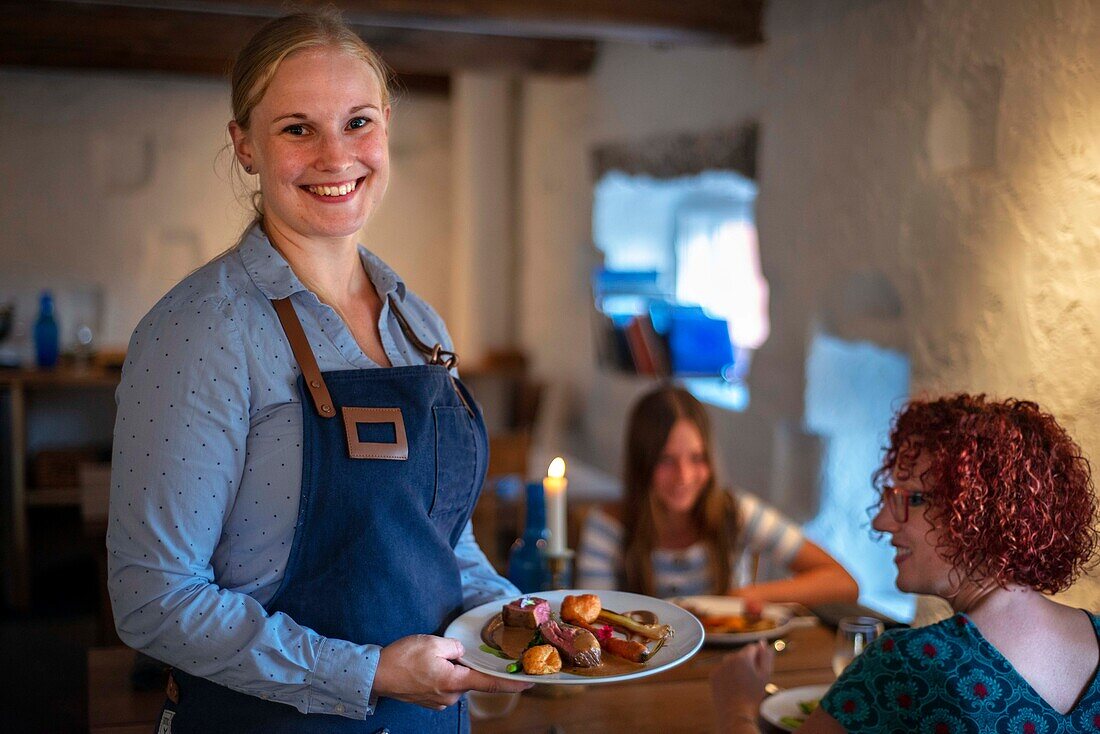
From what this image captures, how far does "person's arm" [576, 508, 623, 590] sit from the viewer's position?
243 centimetres

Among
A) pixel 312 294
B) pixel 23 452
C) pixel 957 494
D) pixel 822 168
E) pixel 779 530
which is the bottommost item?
pixel 23 452

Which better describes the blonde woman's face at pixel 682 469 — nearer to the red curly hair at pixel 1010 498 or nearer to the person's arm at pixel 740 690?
the person's arm at pixel 740 690

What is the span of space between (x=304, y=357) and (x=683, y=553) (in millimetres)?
1454

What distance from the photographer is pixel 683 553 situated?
2459 mm

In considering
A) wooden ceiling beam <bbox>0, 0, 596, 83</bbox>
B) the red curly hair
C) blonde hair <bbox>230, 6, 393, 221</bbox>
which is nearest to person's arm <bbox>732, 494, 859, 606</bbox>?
the red curly hair

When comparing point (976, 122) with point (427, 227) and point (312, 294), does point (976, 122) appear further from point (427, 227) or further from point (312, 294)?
point (427, 227)

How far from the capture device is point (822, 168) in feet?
10.0

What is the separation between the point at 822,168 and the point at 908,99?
0.48 metres

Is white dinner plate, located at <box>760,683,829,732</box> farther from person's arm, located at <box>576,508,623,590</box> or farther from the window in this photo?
the window

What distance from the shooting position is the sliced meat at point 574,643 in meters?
1.26

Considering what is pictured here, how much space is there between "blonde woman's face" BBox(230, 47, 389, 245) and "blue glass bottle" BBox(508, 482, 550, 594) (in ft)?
2.47

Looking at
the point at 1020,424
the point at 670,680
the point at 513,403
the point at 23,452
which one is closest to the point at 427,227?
the point at 513,403

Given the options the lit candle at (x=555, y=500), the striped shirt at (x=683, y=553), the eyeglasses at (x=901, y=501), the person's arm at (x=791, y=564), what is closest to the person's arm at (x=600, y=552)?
the striped shirt at (x=683, y=553)

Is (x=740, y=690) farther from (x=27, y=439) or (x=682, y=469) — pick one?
(x=27, y=439)
